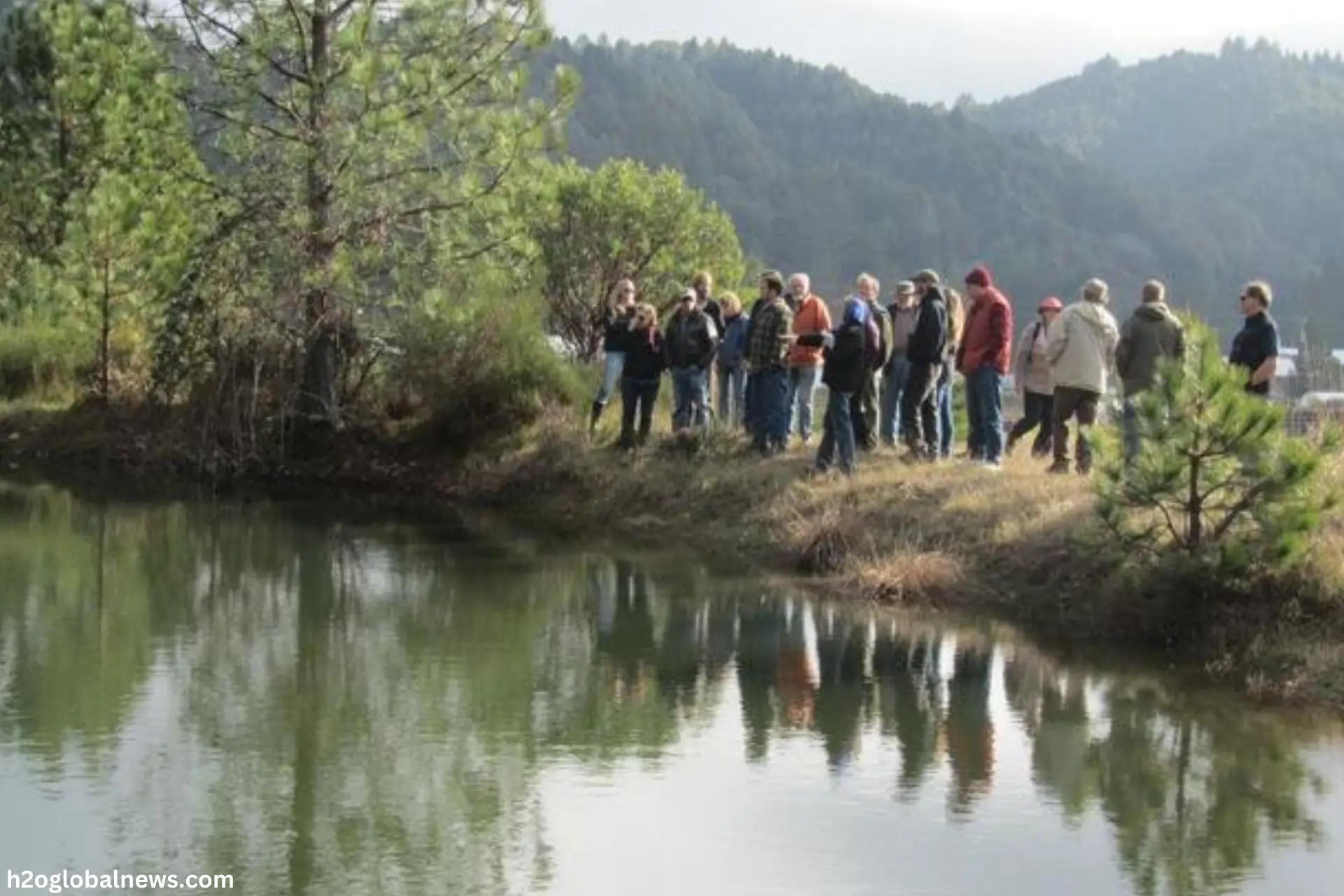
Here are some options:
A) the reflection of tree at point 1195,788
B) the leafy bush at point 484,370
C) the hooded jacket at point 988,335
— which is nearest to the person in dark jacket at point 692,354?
the leafy bush at point 484,370

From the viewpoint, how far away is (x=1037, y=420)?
50.7 ft

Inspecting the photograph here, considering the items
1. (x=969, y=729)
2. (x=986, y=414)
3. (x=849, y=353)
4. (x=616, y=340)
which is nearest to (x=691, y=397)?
(x=616, y=340)

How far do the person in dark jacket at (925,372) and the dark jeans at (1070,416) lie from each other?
100cm

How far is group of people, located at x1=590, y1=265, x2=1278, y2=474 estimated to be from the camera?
13.5 metres

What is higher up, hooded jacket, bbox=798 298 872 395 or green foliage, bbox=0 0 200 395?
green foliage, bbox=0 0 200 395

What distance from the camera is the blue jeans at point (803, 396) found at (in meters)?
16.1

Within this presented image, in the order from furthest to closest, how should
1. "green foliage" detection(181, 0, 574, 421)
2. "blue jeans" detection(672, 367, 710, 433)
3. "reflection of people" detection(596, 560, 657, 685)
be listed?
"green foliage" detection(181, 0, 574, 421), "blue jeans" detection(672, 367, 710, 433), "reflection of people" detection(596, 560, 657, 685)

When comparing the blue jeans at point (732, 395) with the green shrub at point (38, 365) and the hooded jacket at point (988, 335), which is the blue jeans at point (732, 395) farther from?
the green shrub at point (38, 365)

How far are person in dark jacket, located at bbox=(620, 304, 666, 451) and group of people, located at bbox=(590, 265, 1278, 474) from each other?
0.05 feet

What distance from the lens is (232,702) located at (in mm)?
9961

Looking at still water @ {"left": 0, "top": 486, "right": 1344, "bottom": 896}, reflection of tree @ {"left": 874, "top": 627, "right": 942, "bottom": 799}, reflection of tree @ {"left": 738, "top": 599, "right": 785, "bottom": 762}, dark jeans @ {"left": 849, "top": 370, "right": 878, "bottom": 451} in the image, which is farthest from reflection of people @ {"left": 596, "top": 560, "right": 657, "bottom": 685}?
dark jeans @ {"left": 849, "top": 370, "right": 878, "bottom": 451}

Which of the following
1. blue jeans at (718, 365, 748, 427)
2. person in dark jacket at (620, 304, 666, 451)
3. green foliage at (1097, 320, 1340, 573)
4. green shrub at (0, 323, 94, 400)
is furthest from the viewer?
green shrub at (0, 323, 94, 400)

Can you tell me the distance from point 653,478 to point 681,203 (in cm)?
1097

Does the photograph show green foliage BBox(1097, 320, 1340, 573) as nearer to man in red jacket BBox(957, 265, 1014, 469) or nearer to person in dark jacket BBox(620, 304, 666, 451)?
man in red jacket BBox(957, 265, 1014, 469)
